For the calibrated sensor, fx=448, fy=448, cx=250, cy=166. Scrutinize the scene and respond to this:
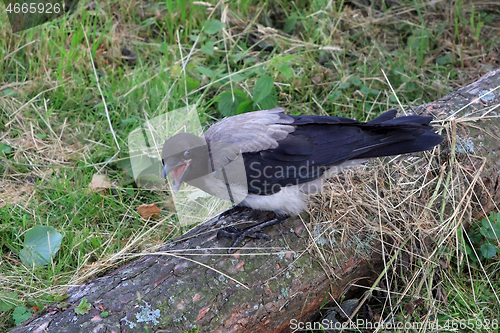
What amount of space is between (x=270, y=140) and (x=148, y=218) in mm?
1223

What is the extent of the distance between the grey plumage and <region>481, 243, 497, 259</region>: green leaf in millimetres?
872

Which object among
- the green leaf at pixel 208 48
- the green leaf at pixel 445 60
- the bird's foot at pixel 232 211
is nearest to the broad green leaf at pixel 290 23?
the green leaf at pixel 208 48

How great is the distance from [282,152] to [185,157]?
64 centimetres

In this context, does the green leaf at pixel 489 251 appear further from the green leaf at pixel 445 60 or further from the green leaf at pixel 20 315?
the green leaf at pixel 20 315

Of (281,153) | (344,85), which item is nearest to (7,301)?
(281,153)

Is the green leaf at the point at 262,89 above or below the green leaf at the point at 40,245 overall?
above

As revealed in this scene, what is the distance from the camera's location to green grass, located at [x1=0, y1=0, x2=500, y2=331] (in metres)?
3.30

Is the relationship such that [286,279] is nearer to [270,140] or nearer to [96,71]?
[270,140]

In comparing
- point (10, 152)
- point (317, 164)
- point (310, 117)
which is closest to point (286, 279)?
point (317, 164)

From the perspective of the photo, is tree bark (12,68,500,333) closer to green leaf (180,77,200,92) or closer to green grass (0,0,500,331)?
green grass (0,0,500,331)

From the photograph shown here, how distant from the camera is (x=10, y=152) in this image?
12.7ft

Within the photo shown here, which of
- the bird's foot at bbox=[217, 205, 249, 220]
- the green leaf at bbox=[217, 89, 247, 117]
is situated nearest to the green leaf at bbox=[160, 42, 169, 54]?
the green leaf at bbox=[217, 89, 247, 117]

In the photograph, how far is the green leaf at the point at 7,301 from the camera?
2.74m

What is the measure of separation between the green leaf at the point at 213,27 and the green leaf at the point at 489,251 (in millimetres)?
3342
